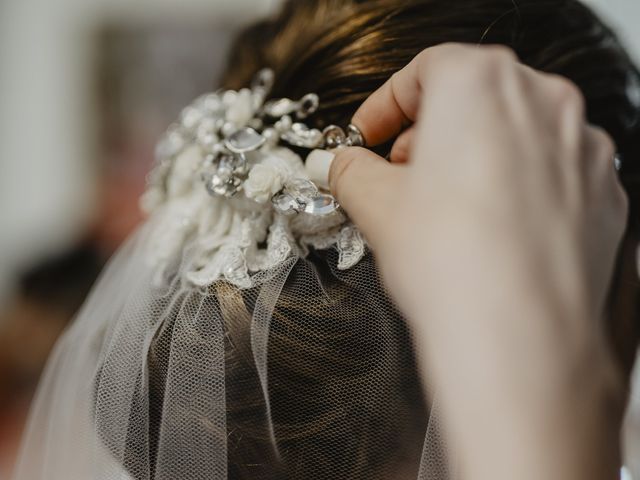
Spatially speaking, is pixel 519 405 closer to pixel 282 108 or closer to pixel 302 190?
pixel 302 190

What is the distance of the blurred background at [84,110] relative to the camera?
202 centimetres

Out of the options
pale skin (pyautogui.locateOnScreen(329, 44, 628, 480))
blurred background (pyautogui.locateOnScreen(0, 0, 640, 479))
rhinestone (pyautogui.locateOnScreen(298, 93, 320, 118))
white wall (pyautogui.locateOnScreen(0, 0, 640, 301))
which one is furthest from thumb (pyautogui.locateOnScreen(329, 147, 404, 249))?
white wall (pyautogui.locateOnScreen(0, 0, 640, 301))

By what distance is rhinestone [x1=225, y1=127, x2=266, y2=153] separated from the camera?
1.95 ft

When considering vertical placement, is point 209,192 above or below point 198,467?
above

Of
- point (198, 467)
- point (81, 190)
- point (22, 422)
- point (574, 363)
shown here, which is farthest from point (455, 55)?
point (81, 190)

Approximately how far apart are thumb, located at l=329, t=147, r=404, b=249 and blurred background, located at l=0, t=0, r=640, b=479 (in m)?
1.56

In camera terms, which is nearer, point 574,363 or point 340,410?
point 574,363

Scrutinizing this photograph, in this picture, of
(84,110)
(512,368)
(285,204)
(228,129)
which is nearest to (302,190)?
(285,204)

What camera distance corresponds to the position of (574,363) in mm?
370

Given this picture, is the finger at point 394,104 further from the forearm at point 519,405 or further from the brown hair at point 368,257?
the forearm at point 519,405

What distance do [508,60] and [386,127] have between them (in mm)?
152

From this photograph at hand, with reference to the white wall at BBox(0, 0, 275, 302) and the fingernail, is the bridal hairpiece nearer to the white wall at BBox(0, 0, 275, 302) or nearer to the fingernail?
the fingernail

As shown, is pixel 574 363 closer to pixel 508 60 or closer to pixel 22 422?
pixel 508 60

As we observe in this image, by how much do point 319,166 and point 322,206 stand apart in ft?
0.15
